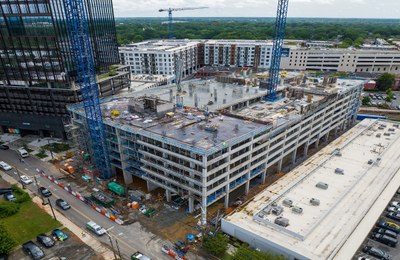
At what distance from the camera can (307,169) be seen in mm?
88188

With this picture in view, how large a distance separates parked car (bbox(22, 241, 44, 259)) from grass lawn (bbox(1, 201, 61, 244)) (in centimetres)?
330

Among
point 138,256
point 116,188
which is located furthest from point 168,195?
point 138,256

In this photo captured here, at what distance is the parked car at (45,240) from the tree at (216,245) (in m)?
36.2

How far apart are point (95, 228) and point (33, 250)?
13569 mm

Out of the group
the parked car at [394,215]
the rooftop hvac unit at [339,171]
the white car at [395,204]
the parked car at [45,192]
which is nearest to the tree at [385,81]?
the rooftop hvac unit at [339,171]

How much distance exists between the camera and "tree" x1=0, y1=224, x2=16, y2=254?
201 ft

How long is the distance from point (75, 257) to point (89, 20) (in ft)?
359

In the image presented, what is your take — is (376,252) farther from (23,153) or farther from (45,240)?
(23,153)

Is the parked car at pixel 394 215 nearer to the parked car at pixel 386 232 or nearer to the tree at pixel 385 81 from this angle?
the parked car at pixel 386 232

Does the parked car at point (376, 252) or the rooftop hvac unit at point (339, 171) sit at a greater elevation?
the rooftop hvac unit at point (339, 171)

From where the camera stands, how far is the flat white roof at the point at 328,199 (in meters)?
60.5

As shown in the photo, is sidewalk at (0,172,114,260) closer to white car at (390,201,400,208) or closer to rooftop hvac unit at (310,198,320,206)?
rooftop hvac unit at (310,198,320,206)

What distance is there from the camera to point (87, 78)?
86312 millimetres

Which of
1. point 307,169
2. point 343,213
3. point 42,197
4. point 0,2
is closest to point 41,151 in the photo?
point 42,197
